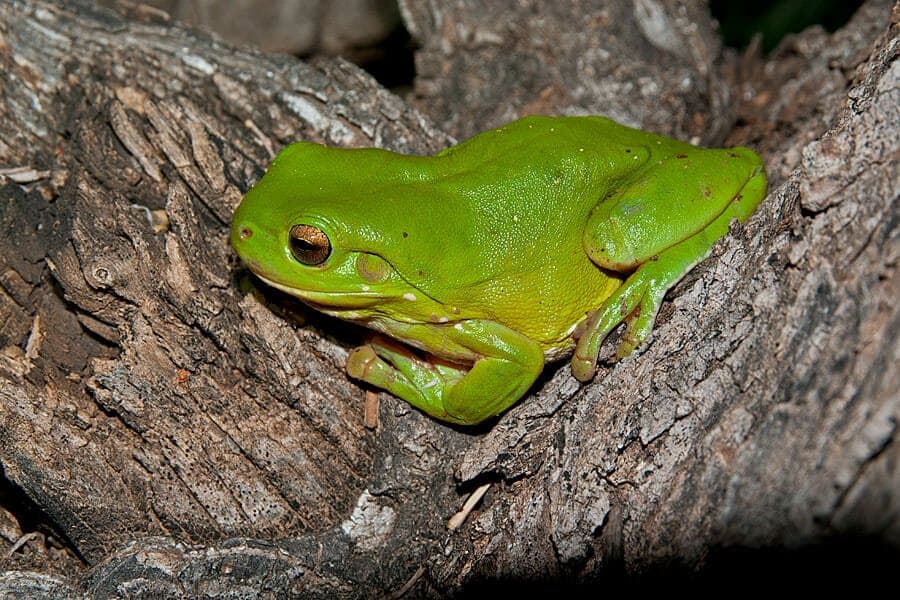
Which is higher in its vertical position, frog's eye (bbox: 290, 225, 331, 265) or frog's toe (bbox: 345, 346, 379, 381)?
frog's eye (bbox: 290, 225, 331, 265)

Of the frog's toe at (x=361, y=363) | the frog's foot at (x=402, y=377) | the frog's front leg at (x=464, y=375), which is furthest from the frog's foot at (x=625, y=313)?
the frog's toe at (x=361, y=363)

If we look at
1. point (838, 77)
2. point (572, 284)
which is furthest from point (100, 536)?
point (838, 77)

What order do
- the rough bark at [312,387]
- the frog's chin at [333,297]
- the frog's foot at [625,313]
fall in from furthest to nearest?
the frog's chin at [333,297] < the frog's foot at [625,313] < the rough bark at [312,387]

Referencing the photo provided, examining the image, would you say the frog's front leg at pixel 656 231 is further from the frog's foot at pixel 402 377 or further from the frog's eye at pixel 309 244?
the frog's eye at pixel 309 244

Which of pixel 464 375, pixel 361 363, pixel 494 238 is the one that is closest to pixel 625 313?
pixel 494 238

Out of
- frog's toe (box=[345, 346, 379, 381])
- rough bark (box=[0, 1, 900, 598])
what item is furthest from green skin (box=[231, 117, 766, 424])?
rough bark (box=[0, 1, 900, 598])

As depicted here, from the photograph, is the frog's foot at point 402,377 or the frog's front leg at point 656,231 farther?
the frog's foot at point 402,377

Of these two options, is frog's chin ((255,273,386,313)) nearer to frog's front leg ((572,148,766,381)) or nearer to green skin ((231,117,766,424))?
green skin ((231,117,766,424))
